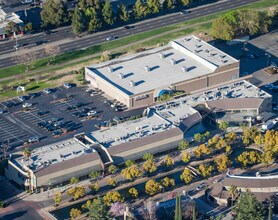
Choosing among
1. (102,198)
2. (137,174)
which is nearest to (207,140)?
(137,174)

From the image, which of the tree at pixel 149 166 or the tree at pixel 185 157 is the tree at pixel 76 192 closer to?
the tree at pixel 149 166

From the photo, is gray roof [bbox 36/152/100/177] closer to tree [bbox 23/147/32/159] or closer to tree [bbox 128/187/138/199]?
tree [bbox 23/147/32/159]

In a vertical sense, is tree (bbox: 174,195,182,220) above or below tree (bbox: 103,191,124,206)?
above

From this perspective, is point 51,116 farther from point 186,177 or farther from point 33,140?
point 186,177

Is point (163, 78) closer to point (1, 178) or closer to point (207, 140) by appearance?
point (207, 140)

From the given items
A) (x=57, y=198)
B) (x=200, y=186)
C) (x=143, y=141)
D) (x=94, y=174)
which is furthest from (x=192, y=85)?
(x=57, y=198)

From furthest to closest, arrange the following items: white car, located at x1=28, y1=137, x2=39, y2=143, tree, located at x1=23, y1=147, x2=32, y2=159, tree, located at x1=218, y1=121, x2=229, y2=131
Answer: tree, located at x1=218, y1=121, x2=229, y2=131 → white car, located at x1=28, y1=137, x2=39, y2=143 → tree, located at x1=23, y1=147, x2=32, y2=159

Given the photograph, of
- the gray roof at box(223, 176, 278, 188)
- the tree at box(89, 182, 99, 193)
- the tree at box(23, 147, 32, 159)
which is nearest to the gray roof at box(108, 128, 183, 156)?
the tree at box(89, 182, 99, 193)
